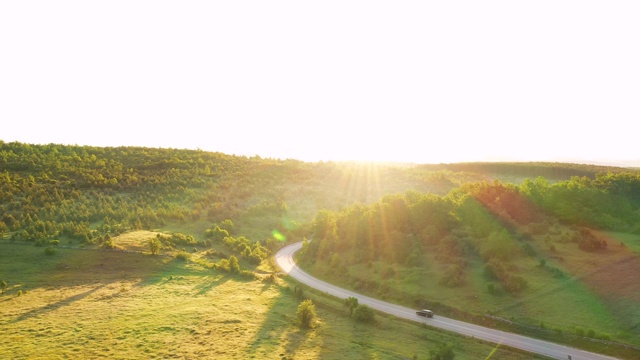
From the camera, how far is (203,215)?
84.1 meters

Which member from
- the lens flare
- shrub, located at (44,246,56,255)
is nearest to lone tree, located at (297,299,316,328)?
shrub, located at (44,246,56,255)

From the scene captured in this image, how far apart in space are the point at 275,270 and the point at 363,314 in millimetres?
22788

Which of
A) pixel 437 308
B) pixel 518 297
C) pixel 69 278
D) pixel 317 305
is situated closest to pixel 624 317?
pixel 518 297

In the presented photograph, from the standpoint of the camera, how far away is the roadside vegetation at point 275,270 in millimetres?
36884

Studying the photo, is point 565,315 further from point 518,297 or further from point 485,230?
point 485,230

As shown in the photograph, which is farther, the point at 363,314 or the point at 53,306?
the point at 363,314

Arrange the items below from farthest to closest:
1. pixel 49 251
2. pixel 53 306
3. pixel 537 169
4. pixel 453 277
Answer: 1. pixel 537 169
2. pixel 453 277
3. pixel 49 251
4. pixel 53 306

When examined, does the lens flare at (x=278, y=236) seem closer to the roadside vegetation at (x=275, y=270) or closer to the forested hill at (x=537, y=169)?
the roadside vegetation at (x=275, y=270)

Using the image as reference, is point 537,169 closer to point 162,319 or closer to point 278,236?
point 278,236

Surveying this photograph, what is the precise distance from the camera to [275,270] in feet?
211

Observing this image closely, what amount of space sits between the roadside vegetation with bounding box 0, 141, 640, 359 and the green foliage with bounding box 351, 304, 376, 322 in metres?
0.15

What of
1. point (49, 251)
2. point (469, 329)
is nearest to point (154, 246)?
point (49, 251)

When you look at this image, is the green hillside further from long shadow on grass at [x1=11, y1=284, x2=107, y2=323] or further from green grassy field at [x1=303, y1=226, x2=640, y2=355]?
long shadow on grass at [x1=11, y1=284, x2=107, y2=323]

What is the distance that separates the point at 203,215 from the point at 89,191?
80.5 feet
